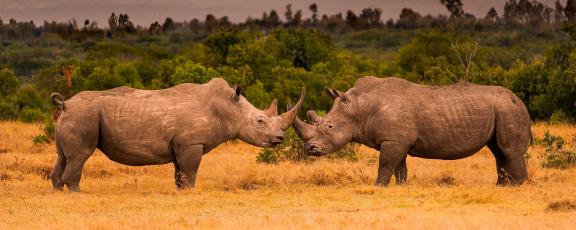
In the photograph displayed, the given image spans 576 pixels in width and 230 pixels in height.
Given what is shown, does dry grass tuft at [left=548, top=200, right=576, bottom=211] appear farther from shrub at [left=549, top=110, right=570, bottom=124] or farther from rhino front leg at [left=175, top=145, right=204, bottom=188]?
shrub at [left=549, top=110, right=570, bottom=124]

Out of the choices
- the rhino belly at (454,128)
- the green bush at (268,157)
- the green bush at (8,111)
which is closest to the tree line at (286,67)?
the green bush at (8,111)

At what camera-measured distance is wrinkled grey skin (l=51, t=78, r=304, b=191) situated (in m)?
15.0

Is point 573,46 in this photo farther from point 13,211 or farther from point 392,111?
point 13,211

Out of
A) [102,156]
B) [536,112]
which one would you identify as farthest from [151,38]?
[102,156]

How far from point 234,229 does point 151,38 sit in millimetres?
99996

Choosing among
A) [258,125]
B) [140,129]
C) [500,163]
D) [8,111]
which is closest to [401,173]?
[500,163]

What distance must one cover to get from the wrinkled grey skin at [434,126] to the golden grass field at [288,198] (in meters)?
0.50

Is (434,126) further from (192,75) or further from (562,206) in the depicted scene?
(192,75)

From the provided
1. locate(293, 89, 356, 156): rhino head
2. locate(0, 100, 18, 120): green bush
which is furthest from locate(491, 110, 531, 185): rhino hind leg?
locate(0, 100, 18, 120): green bush

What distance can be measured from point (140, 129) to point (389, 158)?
12.7 feet

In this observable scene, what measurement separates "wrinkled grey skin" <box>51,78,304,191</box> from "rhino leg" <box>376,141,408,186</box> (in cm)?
252

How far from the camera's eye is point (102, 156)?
70.4ft

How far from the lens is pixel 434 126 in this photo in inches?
608

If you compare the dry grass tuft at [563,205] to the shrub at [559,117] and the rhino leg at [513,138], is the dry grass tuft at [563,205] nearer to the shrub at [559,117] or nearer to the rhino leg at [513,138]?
the rhino leg at [513,138]
